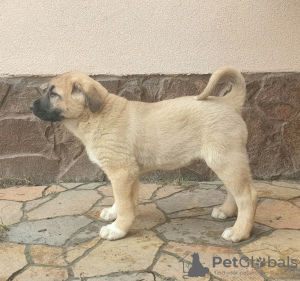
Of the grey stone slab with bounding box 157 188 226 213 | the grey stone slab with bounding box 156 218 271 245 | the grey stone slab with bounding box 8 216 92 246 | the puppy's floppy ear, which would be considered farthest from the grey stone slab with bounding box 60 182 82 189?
the puppy's floppy ear

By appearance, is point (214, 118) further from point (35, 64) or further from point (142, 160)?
point (35, 64)

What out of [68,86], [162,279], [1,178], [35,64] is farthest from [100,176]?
[162,279]

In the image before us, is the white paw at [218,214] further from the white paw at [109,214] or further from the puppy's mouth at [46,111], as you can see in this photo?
the puppy's mouth at [46,111]

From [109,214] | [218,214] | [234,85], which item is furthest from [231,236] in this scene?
[234,85]

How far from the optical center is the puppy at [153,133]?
335 cm

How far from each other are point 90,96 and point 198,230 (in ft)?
5.53

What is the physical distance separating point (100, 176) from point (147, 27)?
83.2 inches

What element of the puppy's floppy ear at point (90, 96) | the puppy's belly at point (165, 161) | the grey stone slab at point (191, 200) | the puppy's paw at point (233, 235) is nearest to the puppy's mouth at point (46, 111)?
the puppy's floppy ear at point (90, 96)

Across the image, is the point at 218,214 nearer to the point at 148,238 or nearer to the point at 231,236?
the point at 231,236

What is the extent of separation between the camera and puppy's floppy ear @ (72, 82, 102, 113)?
329 centimetres

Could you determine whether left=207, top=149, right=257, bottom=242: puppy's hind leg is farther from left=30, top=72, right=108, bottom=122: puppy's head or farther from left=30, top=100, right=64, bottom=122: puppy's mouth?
left=30, top=100, right=64, bottom=122: puppy's mouth

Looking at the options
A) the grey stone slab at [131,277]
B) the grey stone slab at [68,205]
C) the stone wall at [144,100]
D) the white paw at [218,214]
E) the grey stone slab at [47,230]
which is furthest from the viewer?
the stone wall at [144,100]

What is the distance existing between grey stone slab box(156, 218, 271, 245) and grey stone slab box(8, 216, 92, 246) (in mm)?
881

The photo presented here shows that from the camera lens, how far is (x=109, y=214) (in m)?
3.95
